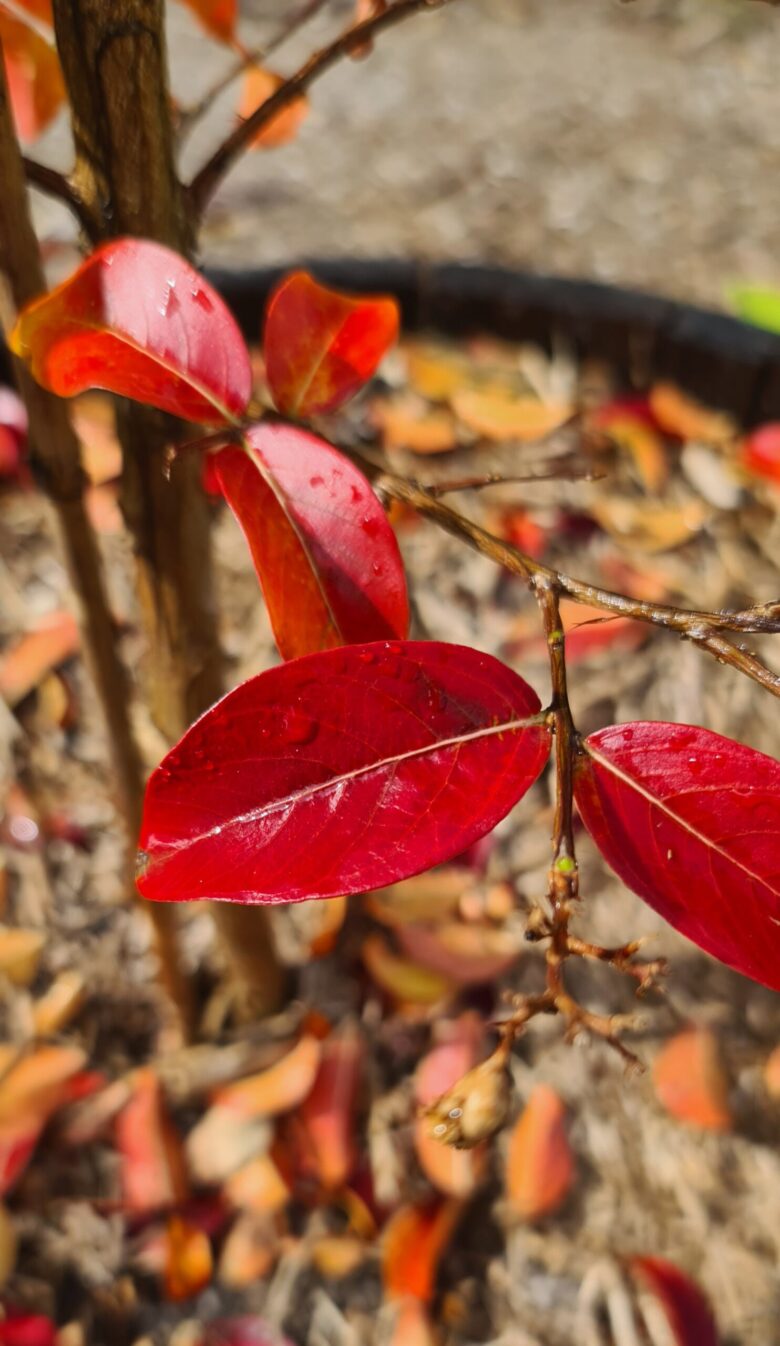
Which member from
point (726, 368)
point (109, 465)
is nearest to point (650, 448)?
point (726, 368)

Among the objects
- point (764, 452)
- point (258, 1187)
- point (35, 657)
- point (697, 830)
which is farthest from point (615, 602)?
point (764, 452)

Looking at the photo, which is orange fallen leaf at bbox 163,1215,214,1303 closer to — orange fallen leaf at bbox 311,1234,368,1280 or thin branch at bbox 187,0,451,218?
orange fallen leaf at bbox 311,1234,368,1280

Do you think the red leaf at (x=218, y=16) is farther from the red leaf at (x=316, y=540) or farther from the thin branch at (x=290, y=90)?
the red leaf at (x=316, y=540)

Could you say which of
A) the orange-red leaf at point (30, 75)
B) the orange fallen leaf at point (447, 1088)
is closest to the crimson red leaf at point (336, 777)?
the orange-red leaf at point (30, 75)

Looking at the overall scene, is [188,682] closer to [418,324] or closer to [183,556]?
[183,556]

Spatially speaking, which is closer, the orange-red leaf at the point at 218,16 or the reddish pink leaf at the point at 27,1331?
the orange-red leaf at the point at 218,16

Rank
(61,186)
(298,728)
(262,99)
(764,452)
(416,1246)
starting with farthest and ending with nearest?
1. (764,452)
2. (416,1246)
3. (262,99)
4. (61,186)
5. (298,728)

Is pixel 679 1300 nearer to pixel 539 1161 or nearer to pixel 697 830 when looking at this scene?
pixel 539 1161
